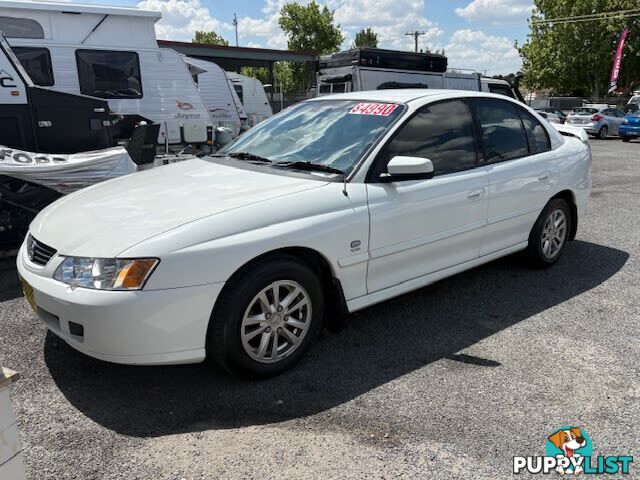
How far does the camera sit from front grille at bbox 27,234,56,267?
118 inches

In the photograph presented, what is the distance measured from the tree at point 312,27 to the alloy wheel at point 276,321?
4523 centimetres

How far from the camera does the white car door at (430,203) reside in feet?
11.5

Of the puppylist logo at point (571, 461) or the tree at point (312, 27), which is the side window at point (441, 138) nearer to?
the puppylist logo at point (571, 461)

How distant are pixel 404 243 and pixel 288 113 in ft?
5.18

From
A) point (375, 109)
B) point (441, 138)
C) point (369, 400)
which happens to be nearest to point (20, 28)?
point (375, 109)

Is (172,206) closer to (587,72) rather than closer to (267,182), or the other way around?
(267,182)

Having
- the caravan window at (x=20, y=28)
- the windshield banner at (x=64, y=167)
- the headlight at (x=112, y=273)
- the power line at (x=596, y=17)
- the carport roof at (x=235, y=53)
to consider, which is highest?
the power line at (x=596, y=17)

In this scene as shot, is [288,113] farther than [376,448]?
Yes

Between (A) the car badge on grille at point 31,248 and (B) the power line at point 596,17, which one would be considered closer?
(A) the car badge on grille at point 31,248

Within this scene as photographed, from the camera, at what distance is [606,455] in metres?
2.53

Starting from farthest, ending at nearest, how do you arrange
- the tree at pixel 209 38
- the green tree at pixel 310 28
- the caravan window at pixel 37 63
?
the tree at pixel 209 38
the green tree at pixel 310 28
the caravan window at pixel 37 63

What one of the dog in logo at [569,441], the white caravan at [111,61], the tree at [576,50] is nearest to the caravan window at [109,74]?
the white caravan at [111,61]

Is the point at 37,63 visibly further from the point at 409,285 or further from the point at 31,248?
the point at 409,285

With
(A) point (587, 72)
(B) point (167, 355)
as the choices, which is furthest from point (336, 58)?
(A) point (587, 72)
